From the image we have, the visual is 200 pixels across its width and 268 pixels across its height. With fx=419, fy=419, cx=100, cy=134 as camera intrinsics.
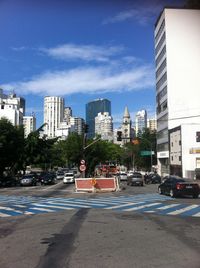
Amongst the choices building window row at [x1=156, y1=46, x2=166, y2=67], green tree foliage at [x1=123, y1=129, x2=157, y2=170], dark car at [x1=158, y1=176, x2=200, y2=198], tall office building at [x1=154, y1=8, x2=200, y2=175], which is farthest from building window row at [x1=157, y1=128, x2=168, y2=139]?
dark car at [x1=158, y1=176, x2=200, y2=198]

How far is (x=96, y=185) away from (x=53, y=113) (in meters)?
137

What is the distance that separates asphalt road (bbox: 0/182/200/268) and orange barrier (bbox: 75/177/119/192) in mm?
17965

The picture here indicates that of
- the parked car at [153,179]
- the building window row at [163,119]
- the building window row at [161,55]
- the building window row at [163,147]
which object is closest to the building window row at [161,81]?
the building window row at [161,55]

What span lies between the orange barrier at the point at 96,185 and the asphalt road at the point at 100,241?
58.9 ft

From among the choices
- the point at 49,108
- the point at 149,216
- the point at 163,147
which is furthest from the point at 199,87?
the point at 49,108

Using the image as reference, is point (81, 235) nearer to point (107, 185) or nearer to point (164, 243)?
point (164, 243)

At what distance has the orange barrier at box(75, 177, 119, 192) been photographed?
34.6 meters

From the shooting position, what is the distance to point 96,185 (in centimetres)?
3459

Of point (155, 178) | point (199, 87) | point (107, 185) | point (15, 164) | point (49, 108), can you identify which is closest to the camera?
point (107, 185)

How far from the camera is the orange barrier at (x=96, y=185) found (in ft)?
113

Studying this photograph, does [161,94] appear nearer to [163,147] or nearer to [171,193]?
[163,147]

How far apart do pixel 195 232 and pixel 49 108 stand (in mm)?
162472

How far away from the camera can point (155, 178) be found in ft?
188

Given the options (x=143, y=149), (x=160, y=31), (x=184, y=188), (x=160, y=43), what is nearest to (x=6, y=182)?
(x=184, y=188)
